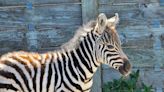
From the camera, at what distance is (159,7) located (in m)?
8.66

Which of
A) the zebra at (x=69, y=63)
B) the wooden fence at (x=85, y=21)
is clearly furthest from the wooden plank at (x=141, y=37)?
the zebra at (x=69, y=63)

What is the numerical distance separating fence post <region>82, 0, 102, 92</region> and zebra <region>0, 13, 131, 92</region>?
1766 millimetres

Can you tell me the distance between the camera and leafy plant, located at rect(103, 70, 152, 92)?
8.53 m

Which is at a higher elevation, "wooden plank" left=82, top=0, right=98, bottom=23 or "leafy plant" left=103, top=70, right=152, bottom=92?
"wooden plank" left=82, top=0, right=98, bottom=23

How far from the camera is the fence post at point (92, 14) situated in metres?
8.65

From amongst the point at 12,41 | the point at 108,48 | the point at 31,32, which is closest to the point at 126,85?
the point at 31,32

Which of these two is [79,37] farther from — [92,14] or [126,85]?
[126,85]

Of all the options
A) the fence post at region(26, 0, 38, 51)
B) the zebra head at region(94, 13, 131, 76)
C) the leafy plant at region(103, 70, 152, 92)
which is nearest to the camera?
the zebra head at region(94, 13, 131, 76)

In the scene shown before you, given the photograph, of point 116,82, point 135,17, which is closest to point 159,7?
point 135,17

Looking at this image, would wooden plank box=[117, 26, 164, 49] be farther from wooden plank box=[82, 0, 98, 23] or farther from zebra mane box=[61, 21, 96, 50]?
zebra mane box=[61, 21, 96, 50]

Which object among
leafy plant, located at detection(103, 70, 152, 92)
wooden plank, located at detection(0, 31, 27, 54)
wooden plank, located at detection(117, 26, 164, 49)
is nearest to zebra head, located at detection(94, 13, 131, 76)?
leafy plant, located at detection(103, 70, 152, 92)

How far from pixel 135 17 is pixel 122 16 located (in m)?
0.18

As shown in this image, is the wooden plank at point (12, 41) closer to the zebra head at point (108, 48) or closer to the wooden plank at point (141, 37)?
the wooden plank at point (141, 37)

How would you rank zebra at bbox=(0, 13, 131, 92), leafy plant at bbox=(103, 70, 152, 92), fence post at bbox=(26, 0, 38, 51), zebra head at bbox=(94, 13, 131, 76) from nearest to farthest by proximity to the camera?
zebra at bbox=(0, 13, 131, 92)
zebra head at bbox=(94, 13, 131, 76)
leafy plant at bbox=(103, 70, 152, 92)
fence post at bbox=(26, 0, 38, 51)
